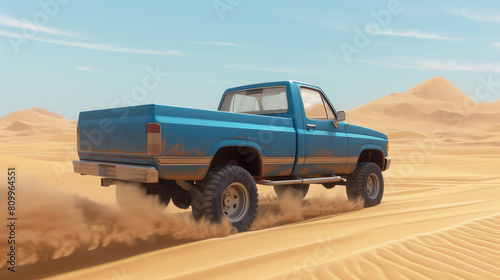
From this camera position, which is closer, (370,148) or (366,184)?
(366,184)

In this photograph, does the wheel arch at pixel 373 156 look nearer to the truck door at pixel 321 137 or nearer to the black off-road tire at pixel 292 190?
the truck door at pixel 321 137

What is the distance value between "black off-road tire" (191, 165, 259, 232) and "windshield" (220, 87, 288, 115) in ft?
5.17

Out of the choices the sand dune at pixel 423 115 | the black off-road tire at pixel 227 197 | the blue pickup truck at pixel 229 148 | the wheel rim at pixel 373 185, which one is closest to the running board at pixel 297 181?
the blue pickup truck at pixel 229 148

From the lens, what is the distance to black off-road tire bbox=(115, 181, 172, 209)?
5859 millimetres

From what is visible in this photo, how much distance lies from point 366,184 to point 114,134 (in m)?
4.74

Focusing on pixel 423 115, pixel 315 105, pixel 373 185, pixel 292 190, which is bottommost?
pixel 292 190

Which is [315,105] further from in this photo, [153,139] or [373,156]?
[153,139]

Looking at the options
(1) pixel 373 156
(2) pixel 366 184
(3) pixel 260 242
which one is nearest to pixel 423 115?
(1) pixel 373 156

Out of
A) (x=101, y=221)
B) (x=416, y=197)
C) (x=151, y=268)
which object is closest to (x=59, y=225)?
(x=101, y=221)

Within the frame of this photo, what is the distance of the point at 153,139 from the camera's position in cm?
471

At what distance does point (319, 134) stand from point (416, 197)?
3556mm

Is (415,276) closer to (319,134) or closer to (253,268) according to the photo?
(253,268)

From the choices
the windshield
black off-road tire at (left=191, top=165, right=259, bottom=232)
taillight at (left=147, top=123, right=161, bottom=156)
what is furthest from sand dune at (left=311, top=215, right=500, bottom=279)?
the windshield

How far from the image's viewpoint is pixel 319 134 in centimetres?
684
